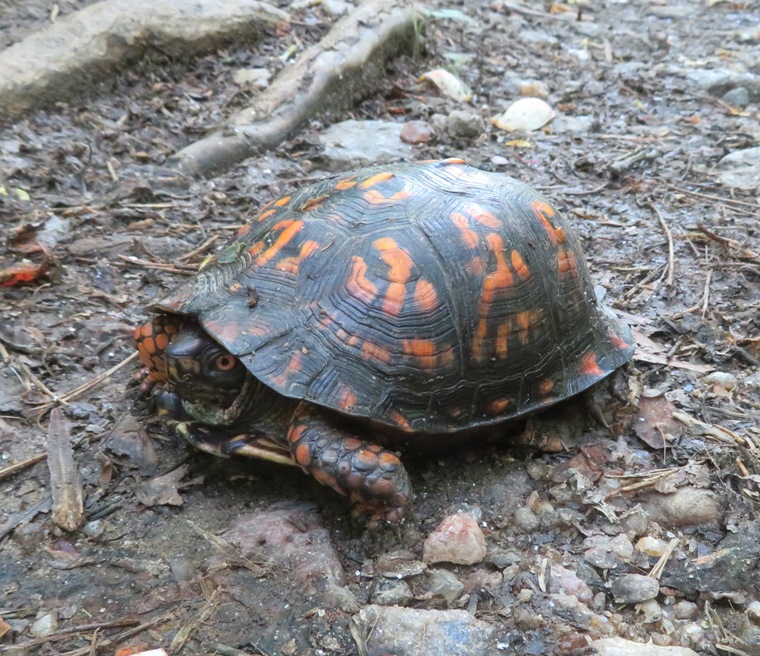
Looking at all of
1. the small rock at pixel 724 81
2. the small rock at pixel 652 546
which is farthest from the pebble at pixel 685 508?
the small rock at pixel 724 81

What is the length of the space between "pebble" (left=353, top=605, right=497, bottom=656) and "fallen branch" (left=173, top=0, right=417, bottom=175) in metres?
3.21

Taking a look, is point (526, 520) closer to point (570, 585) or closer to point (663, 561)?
point (570, 585)

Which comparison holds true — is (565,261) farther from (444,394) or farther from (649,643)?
(649,643)

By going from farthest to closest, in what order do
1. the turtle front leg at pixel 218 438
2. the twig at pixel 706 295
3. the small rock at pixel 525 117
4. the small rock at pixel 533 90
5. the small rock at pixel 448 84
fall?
the small rock at pixel 533 90, the small rock at pixel 448 84, the small rock at pixel 525 117, the twig at pixel 706 295, the turtle front leg at pixel 218 438

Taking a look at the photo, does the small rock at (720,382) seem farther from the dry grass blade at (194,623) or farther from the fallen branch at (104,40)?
the fallen branch at (104,40)

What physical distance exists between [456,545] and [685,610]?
71cm

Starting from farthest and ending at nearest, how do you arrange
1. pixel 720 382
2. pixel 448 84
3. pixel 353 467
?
pixel 448 84, pixel 720 382, pixel 353 467

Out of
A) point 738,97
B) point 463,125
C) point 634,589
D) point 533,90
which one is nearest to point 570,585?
point 634,589

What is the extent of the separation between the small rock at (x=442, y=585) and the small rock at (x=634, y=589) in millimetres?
485

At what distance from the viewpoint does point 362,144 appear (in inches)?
191

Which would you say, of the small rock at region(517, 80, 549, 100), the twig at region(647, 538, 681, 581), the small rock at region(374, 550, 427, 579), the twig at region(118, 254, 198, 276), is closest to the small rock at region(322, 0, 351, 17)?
the small rock at region(517, 80, 549, 100)

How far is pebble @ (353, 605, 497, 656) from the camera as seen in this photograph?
1.83 meters

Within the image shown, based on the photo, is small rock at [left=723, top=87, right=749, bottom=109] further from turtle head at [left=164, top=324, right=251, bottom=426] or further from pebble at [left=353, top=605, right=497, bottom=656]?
pebble at [left=353, top=605, right=497, bottom=656]

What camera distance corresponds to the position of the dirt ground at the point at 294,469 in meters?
1.94
